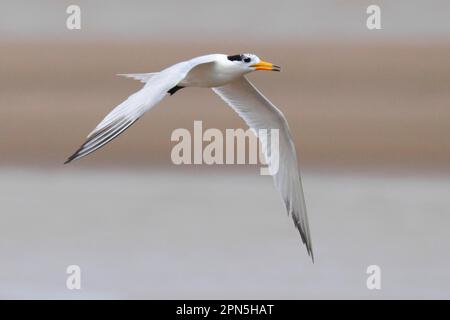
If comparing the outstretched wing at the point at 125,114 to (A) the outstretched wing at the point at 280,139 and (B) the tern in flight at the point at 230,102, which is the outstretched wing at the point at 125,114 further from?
(A) the outstretched wing at the point at 280,139

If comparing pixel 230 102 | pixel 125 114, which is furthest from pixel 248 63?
pixel 125 114

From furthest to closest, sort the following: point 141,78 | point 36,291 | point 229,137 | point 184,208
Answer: point 184,208 < point 36,291 < point 229,137 < point 141,78

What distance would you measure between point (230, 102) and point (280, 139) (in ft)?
0.80

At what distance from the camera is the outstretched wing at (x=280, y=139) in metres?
4.27

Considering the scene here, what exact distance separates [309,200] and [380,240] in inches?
43.2

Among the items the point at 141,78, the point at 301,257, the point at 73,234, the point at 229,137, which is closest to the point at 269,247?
the point at 301,257

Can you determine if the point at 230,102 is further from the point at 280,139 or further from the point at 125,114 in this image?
the point at 125,114

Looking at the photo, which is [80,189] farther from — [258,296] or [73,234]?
[258,296]

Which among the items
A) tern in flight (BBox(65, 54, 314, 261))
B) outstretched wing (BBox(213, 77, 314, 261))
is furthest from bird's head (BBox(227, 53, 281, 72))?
outstretched wing (BBox(213, 77, 314, 261))

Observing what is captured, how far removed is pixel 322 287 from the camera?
16.9ft

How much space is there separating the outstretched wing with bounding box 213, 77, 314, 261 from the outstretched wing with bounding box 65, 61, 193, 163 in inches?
30.1

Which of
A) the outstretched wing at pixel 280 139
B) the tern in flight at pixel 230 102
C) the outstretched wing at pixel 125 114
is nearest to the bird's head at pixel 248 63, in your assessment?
the tern in flight at pixel 230 102

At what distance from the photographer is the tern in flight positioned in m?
3.33

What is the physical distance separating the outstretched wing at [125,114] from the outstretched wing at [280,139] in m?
0.76
